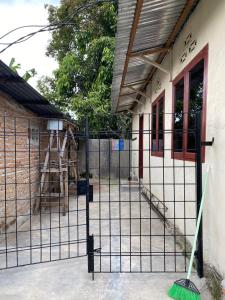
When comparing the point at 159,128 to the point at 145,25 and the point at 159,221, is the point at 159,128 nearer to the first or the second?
the point at 159,221

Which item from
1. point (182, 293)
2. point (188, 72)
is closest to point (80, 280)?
point (182, 293)

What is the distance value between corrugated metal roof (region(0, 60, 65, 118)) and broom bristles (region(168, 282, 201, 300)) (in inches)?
116

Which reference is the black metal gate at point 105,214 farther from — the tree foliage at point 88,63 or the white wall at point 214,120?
the tree foliage at point 88,63

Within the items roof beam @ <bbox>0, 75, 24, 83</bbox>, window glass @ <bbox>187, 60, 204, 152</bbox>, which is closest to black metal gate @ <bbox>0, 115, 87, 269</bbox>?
roof beam @ <bbox>0, 75, 24, 83</bbox>

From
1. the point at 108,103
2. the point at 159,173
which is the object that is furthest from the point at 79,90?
the point at 159,173

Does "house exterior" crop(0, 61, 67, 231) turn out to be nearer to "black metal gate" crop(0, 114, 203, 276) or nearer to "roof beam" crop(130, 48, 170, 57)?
"black metal gate" crop(0, 114, 203, 276)

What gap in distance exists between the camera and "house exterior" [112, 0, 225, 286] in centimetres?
290

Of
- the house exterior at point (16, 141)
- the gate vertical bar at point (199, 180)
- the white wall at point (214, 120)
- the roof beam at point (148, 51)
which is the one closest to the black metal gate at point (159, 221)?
the gate vertical bar at point (199, 180)

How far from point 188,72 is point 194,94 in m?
0.35

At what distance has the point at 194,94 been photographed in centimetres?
394

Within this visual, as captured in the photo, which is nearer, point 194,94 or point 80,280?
point 80,280

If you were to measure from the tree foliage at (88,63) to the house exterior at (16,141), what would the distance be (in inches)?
242

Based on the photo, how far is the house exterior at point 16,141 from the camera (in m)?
4.17

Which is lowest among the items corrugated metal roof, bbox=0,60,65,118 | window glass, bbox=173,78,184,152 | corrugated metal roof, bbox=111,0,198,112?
window glass, bbox=173,78,184,152
